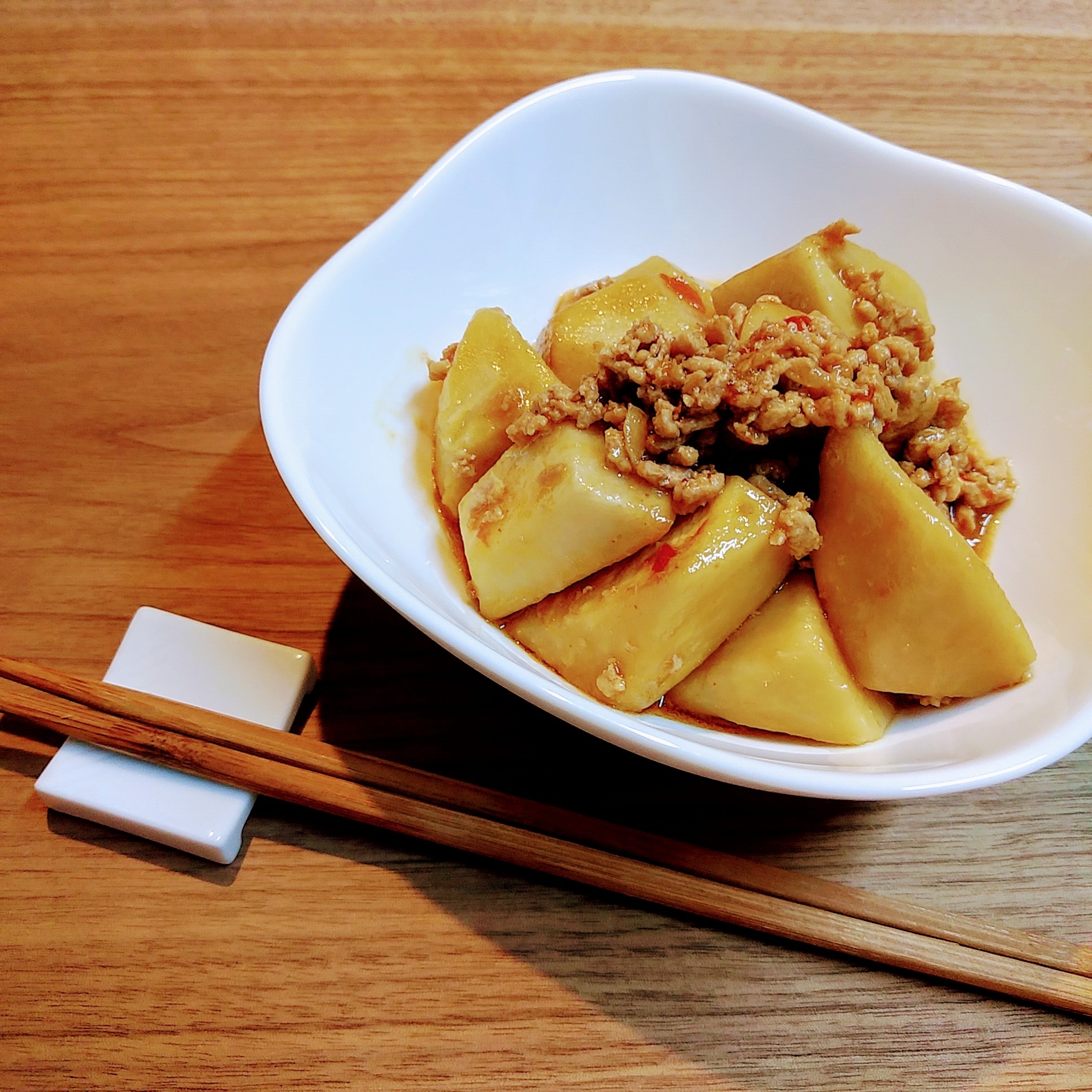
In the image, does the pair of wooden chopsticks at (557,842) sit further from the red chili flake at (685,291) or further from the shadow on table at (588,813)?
the red chili flake at (685,291)

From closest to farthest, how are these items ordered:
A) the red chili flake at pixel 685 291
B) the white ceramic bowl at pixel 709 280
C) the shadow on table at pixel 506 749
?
the white ceramic bowl at pixel 709 280 → the shadow on table at pixel 506 749 → the red chili flake at pixel 685 291

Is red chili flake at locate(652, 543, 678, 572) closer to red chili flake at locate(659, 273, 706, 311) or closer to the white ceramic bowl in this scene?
the white ceramic bowl

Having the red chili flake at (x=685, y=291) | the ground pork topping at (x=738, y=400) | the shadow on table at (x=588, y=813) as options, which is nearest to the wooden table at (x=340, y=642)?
the shadow on table at (x=588, y=813)

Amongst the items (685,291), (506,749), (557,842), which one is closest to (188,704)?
(506,749)

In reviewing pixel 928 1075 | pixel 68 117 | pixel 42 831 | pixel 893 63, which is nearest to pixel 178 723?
pixel 42 831

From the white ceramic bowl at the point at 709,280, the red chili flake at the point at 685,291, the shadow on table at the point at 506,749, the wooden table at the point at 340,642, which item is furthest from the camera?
the red chili flake at the point at 685,291

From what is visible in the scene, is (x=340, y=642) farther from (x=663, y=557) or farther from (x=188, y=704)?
(x=663, y=557)

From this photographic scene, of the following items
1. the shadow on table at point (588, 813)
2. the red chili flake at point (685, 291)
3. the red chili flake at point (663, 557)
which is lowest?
the shadow on table at point (588, 813)
